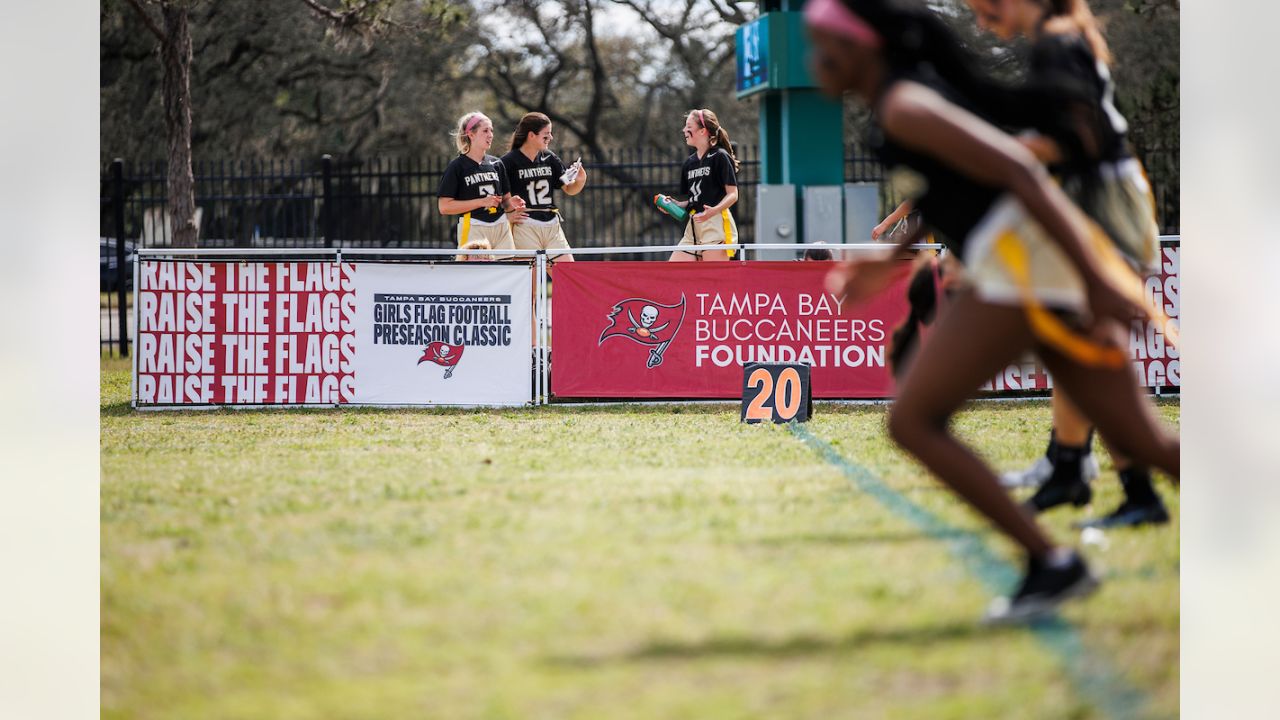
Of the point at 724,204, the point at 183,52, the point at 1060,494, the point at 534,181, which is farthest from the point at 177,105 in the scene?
the point at 1060,494

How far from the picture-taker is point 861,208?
13.7m

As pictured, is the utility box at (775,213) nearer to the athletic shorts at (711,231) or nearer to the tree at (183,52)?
the athletic shorts at (711,231)

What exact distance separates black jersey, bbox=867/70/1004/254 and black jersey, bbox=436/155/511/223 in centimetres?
721

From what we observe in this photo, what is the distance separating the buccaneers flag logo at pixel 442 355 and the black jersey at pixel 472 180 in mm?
1510

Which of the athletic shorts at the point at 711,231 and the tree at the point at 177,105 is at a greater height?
the tree at the point at 177,105

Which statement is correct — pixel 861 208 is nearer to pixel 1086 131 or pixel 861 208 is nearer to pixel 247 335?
pixel 247 335

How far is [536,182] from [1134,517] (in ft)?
23.8

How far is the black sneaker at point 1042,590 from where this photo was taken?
3.46 meters

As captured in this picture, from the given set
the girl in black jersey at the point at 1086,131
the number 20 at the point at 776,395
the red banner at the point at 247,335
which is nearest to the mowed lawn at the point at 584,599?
the girl in black jersey at the point at 1086,131
